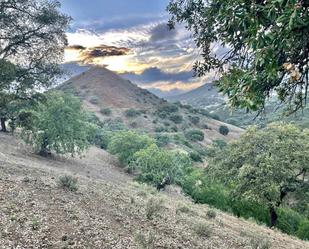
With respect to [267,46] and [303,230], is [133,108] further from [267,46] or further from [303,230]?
[267,46]

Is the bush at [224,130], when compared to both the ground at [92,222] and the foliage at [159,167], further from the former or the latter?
the ground at [92,222]

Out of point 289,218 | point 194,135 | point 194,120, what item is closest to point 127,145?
point 289,218

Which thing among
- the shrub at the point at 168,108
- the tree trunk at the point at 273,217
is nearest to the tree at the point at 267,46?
the tree trunk at the point at 273,217

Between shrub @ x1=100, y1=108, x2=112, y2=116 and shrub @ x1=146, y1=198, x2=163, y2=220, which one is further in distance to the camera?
shrub @ x1=100, y1=108, x2=112, y2=116

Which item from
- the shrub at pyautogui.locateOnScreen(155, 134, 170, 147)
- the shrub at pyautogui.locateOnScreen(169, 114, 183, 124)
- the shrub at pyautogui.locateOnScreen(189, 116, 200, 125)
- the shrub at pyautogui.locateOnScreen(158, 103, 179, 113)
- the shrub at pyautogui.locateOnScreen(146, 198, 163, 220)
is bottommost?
the shrub at pyautogui.locateOnScreen(146, 198, 163, 220)

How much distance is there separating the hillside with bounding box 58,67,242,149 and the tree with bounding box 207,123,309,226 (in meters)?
47.7

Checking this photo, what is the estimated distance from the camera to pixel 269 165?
30469mm

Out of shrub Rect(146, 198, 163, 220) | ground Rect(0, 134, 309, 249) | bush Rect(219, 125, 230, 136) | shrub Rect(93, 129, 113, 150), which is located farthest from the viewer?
bush Rect(219, 125, 230, 136)

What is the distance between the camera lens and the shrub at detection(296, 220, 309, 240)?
32438mm

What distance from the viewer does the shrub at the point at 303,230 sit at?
32438 millimetres

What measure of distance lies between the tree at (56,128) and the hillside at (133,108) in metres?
41.5

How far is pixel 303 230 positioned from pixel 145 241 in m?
23.7

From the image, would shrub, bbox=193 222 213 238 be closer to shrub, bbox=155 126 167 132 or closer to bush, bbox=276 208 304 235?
bush, bbox=276 208 304 235

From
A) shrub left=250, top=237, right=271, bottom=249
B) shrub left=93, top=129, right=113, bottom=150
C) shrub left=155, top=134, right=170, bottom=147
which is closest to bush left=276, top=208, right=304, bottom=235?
shrub left=250, top=237, right=271, bottom=249
